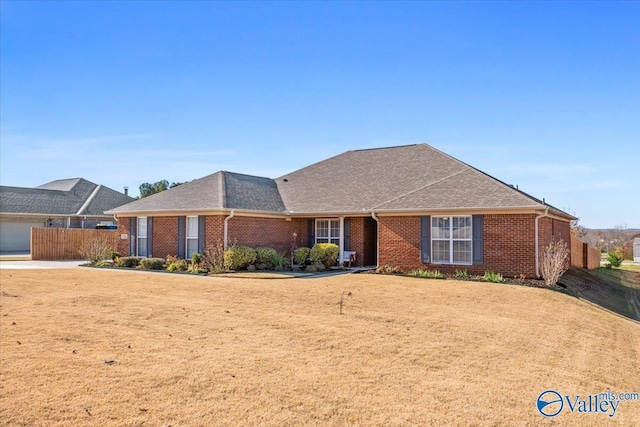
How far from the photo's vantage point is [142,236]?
23.2m

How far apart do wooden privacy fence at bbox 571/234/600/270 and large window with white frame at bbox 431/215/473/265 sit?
384 inches

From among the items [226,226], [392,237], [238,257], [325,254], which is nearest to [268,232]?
[226,226]

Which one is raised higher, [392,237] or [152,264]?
[392,237]

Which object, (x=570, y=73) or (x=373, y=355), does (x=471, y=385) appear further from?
(x=570, y=73)

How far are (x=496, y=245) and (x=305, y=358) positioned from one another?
11690 mm

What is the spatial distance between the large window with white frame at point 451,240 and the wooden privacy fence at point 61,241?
18.3 meters

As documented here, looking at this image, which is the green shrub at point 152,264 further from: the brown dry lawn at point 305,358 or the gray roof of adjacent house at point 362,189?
the brown dry lawn at point 305,358

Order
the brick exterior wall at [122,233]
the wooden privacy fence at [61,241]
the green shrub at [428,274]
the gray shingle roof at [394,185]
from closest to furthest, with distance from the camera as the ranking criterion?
the green shrub at [428,274], the gray shingle roof at [394,185], the brick exterior wall at [122,233], the wooden privacy fence at [61,241]

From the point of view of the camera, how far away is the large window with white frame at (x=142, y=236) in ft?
75.9

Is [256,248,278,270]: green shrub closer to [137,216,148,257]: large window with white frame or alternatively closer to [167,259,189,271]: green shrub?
[167,259,189,271]: green shrub

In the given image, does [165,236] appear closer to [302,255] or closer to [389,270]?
[302,255]

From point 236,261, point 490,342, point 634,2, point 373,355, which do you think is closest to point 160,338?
point 373,355

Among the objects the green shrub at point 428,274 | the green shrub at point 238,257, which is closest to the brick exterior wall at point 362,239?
the green shrub at point 428,274

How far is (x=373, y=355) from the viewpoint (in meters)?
7.22
